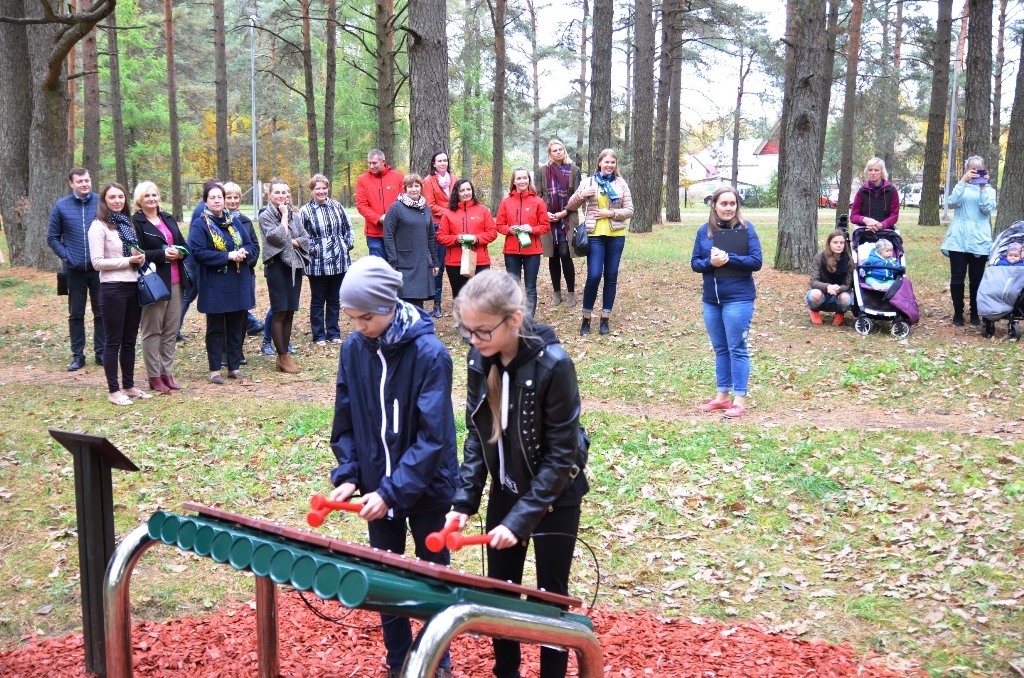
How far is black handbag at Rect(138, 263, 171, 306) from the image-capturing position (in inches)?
313

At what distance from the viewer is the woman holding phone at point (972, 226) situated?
34.9 feet

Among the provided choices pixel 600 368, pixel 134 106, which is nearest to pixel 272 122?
pixel 134 106

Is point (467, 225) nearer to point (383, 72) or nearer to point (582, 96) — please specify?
point (383, 72)

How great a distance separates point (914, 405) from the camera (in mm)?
8242

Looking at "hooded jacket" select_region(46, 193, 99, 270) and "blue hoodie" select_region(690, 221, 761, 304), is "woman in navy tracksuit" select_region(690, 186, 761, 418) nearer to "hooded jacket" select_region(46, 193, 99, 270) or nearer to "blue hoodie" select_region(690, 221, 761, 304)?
"blue hoodie" select_region(690, 221, 761, 304)

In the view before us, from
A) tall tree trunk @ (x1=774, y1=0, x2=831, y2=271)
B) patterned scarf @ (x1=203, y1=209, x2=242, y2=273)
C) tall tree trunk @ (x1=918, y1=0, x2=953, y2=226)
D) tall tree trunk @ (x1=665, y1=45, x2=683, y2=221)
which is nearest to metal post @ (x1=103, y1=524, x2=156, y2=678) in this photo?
patterned scarf @ (x1=203, y1=209, x2=242, y2=273)

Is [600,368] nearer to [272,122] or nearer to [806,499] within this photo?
[806,499]

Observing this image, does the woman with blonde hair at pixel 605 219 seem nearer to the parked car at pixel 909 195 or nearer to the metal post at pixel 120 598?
the metal post at pixel 120 598

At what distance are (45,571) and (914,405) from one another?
7221 mm

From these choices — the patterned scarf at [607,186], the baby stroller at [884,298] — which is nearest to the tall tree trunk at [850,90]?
the baby stroller at [884,298]

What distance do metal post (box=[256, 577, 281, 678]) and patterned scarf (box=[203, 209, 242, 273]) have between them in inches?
224

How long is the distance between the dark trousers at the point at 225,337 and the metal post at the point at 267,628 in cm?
575

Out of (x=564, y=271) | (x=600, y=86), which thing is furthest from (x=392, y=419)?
(x=600, y=86)

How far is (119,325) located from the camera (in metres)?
8.00
